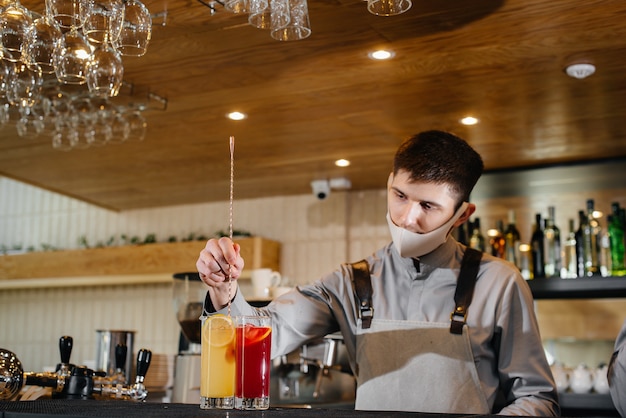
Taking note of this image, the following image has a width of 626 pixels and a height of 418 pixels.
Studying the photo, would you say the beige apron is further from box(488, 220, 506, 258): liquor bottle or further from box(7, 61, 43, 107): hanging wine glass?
box(488, 220, 506, 258): liquor bottle

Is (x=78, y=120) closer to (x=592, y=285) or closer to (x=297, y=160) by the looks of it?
(x=297, y=160)

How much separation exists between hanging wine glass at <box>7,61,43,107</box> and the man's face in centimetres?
127

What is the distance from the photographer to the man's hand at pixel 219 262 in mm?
1470

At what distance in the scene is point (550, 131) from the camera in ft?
13.6

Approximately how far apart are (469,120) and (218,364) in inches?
112

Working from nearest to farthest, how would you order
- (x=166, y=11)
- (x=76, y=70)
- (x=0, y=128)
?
(x=76, y=70) → (x=166, y=11) → (x=0, y=128)

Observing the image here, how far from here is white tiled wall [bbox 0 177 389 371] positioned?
5930mm

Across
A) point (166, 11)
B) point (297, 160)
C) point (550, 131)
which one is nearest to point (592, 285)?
point (550, 131)

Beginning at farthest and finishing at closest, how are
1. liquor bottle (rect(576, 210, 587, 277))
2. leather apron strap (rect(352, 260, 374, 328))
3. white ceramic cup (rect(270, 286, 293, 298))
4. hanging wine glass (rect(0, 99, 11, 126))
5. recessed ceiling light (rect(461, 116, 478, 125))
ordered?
liquor bottle (rect(576, 210, 587, 277)), white ceramic cup (rect(270, 286, 293, 298)), recessed ceiling light (rect(461, 116, 478, 125)), hanging wine glass (rect(0, 99, 11, 126)), leather apron strap (rect(352, 260, 374, 328))

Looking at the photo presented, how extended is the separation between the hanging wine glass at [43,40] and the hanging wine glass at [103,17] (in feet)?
0.37

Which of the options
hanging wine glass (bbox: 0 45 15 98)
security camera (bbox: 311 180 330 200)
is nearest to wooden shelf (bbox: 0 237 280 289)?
security camera (bbox: 311 180 330 200)

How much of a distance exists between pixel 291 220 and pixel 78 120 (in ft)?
8.82

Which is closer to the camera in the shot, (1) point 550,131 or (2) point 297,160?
(1) point 550,131

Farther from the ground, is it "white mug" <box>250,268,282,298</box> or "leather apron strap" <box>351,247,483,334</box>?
"white mug" <box>250,268,282,298</box>
